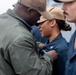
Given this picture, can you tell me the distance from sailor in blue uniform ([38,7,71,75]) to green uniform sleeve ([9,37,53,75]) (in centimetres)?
40

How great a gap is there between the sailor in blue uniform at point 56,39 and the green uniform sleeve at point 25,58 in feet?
1.31

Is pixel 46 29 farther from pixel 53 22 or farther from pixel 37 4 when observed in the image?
pixel 37 4

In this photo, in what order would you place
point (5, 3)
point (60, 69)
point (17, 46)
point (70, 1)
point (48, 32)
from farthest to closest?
point (5, 3) < point (48, 32) < point (60, 69) < point (70, 1) < point (17, 46)

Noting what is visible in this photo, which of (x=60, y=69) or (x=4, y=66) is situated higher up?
(x=4, y=66)

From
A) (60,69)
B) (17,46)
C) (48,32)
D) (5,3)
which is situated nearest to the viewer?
(17,46)

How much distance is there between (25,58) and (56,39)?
0.65 m

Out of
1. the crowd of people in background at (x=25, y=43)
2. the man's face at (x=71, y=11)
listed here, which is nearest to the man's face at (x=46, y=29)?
the crowd of people in background at (x=25, y=43)

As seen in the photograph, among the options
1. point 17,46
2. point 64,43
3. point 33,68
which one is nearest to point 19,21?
point 17,46

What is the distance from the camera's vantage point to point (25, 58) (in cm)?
159

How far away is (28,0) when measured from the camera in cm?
177

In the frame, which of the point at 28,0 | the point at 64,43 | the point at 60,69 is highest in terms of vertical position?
the point at 28,0

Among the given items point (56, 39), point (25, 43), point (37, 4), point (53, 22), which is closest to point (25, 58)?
Result: point (25, 43)

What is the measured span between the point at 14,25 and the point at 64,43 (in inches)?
23.1

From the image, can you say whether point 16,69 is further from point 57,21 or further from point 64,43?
point 57,21
